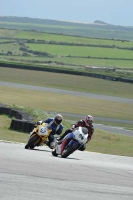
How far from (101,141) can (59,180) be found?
52.9ft

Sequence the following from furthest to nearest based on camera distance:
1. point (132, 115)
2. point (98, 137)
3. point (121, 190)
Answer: point (132, 115), point (98, 137), point (121, 190)

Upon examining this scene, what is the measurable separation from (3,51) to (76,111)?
73702 mm

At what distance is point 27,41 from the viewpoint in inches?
5458

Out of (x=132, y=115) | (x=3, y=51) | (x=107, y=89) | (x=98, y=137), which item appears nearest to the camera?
(x=98, y=137)

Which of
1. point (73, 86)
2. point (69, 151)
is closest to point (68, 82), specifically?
point (73, 86)

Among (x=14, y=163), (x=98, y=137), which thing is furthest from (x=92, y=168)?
(x=98, y=137)

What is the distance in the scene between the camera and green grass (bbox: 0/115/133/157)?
2133 centimetres

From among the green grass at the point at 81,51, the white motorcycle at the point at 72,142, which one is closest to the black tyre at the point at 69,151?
the white motorcycle at the point at 72,142

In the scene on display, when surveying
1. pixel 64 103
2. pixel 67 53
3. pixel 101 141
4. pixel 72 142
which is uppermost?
pixel 72 142

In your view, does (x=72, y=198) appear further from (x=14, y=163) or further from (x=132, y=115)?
(x=132, y=115)

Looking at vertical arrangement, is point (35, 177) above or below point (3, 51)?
above

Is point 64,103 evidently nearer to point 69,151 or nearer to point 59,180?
point 69,151

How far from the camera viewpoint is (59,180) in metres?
10.3

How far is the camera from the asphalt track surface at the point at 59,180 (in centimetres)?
902
